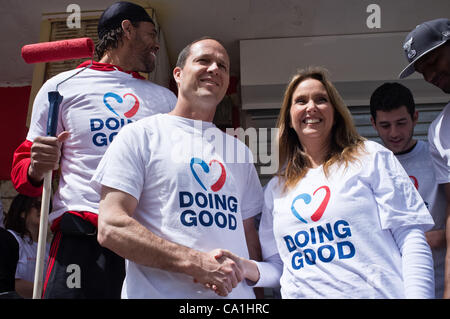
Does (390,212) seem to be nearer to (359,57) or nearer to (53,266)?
(53,266)

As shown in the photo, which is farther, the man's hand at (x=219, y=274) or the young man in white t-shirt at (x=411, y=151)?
the young man in white t-shirt at (x=411, y=151)

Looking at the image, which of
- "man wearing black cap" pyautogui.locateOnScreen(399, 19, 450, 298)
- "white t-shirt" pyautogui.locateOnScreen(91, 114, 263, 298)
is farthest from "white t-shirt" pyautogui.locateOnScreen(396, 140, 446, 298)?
"white t-shirt" pyautogui.locateOnScreen(91, 114, 263, 298)

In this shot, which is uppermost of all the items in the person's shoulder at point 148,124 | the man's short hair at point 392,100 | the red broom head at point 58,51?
the red broom head at point 58,51

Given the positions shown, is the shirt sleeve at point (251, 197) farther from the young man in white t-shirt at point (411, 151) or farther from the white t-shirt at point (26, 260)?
the white t-shirt at point (26, 260)

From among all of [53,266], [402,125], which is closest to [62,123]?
[53,266]

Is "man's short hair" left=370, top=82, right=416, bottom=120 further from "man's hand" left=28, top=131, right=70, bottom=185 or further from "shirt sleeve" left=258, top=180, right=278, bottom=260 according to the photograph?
"man's hand" left=28, top=131, right=70, bottom=185

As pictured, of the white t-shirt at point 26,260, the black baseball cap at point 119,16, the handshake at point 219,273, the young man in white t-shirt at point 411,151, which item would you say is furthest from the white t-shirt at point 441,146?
the white t-shirt at point 26,260

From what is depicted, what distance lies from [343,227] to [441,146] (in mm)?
841

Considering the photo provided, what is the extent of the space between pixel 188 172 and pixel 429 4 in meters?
4.31

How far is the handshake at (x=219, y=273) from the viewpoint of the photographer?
164 cm

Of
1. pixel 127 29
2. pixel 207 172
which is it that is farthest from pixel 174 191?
pixel 127 29

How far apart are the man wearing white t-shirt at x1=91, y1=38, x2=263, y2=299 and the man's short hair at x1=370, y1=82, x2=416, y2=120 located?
1452 mm

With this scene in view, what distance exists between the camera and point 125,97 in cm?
238

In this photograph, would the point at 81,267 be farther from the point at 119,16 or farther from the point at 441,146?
the point at 441,146
